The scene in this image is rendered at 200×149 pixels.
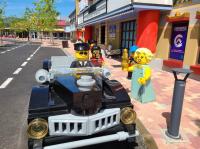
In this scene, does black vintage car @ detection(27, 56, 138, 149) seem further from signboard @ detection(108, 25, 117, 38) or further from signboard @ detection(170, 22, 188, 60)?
signboard @ detection(108, 25, 117, 38)

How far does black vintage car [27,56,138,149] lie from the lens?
8.48 feet

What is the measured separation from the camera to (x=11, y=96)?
235 inches

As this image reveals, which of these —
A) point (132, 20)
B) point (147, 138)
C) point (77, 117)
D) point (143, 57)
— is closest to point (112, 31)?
point (132, 20)

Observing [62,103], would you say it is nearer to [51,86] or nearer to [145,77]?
[51,86]

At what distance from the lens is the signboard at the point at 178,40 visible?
9445 mm

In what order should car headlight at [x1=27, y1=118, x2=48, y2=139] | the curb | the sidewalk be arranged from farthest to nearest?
the sidewalk, the curb, car headlight at [x1=27, y1=118, x2=48, y2=139]

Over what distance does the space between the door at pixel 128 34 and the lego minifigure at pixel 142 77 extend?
8674 mm

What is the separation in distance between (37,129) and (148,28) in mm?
9207

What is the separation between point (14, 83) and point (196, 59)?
771 centimetres

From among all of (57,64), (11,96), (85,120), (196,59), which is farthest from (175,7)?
(85,120)

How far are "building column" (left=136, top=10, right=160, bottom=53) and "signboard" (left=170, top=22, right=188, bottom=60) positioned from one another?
3.25 feet

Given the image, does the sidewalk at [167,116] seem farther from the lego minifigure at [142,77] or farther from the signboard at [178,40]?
the signboard at [178,40]

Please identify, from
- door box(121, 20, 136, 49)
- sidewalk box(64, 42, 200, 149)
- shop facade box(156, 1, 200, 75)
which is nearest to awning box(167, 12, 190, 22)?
shop facade box(156, 1, 200, 75)

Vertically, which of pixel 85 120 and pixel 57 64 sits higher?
pixel 57 64
